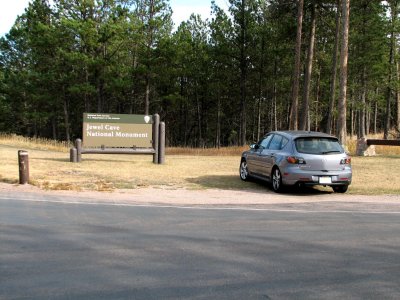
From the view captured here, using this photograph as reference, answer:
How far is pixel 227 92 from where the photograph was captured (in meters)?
54.4

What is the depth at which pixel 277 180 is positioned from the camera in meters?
12.9

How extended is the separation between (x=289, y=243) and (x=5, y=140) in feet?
88.5

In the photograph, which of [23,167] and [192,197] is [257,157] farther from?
[23,167]

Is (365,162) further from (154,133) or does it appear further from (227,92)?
(227,92)

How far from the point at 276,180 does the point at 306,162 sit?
1105 millimetres

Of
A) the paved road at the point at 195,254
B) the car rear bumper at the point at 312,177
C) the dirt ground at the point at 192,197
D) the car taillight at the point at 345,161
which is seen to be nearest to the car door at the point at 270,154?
the dirt ground at the point at 192,197

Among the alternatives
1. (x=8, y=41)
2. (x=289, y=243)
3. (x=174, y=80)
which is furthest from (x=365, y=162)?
(x=8, y=41)

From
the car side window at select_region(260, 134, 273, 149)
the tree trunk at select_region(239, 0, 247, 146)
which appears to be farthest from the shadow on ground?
the tree trunk at select_region(239, 0, 247, 146)

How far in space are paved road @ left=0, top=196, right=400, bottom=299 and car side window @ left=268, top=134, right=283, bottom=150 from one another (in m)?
4.08

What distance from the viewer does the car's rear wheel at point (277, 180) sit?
12750 mm

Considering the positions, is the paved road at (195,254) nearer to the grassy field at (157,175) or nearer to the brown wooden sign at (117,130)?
the grassy field at (157,175)

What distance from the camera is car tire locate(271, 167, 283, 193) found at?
41.8 feet

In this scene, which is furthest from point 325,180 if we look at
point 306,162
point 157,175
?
point 157,175

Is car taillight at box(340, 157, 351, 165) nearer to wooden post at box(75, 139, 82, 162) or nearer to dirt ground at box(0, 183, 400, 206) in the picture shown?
dirt ground at box(0, 183, 400, 206)
